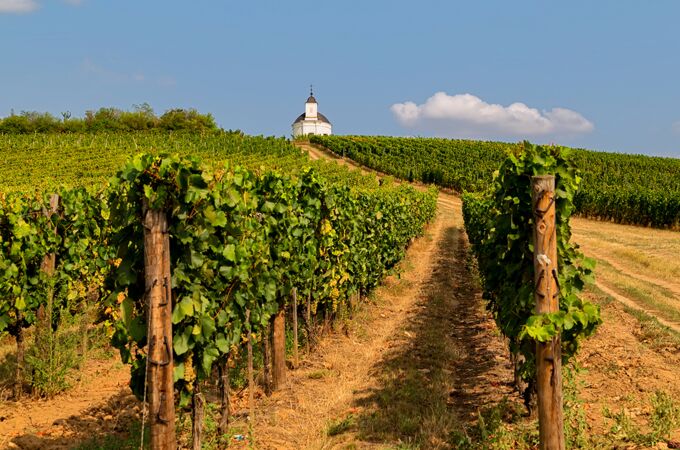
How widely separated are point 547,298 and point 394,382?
12.0ft

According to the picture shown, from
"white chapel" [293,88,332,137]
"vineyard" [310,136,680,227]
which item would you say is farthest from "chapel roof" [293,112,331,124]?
"vineyard" [310,136,680,227]

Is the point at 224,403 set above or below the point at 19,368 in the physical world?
above

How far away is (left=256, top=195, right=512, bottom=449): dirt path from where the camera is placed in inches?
234

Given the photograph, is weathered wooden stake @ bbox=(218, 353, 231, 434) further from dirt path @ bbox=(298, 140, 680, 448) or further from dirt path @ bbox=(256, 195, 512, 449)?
dirt path @ bbox=(298, 140, 680, 448)

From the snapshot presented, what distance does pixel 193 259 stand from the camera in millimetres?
4402

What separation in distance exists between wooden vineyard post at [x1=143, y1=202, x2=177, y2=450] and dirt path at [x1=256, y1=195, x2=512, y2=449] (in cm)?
187

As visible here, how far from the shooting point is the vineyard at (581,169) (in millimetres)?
40925

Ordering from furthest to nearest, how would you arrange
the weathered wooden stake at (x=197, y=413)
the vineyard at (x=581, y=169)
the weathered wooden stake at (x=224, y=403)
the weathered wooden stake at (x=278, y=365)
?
the vineyard at (x=581, y=169)
the weathered wooden stake at (x=278, y=365)
the weathered wooden stake at (x=224, y=403)
the weathered wooden stake at (x=197, y=413)

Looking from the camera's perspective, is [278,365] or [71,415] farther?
[278,365]

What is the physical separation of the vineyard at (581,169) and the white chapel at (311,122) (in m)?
40.5

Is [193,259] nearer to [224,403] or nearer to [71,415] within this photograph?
[224,403]

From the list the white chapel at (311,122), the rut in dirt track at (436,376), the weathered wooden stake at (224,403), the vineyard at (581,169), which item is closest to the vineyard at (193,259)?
the weathered wooden stake at (224,403)

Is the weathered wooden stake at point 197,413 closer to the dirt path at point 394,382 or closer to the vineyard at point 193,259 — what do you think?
the vineyard at point 193,259

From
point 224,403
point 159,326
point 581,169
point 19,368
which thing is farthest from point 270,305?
point 581,169
